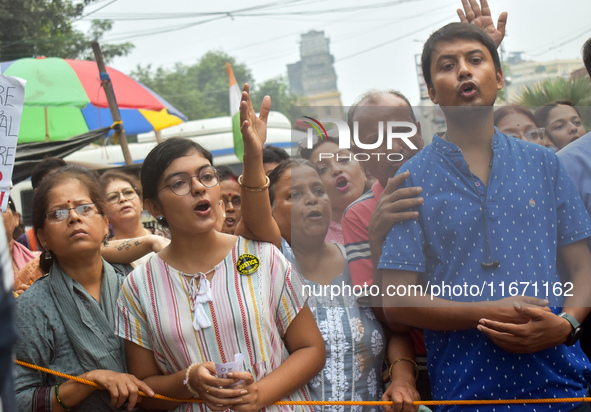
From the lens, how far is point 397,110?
2412mm

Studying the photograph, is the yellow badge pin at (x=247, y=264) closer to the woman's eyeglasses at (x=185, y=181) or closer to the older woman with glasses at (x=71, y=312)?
the woman's eyeglasses at (x=185, y=181)

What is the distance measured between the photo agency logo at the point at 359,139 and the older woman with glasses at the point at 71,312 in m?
0.96

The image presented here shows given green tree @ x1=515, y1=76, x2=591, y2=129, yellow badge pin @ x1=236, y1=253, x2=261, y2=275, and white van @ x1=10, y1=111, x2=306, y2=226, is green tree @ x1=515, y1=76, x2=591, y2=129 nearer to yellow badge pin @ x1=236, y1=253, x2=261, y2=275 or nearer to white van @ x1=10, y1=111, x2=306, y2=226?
yellow badge pin @ x1=236, y1=253, x2=261, y2=275

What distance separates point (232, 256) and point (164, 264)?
254mm

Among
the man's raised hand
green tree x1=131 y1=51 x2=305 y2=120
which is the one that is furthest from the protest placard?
green tree x1=131 y1=51 x2=305 y2=120

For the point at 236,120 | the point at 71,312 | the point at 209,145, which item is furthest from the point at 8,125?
the point at 209,145

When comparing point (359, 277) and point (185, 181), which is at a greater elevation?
point (185, 181)

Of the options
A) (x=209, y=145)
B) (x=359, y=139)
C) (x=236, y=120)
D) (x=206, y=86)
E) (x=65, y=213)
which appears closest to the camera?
(x=359, y=139)

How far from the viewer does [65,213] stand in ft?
8.29

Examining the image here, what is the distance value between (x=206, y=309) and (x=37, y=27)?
1559 centimetres

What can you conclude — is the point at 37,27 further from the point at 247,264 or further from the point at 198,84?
the point at 198,84

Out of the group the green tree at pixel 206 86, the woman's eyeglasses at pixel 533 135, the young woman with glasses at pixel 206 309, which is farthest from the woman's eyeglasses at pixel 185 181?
the green tree at pixel 206 86

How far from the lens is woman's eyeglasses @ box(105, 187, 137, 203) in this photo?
12.8 feet

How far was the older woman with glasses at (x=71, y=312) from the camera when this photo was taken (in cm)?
226
